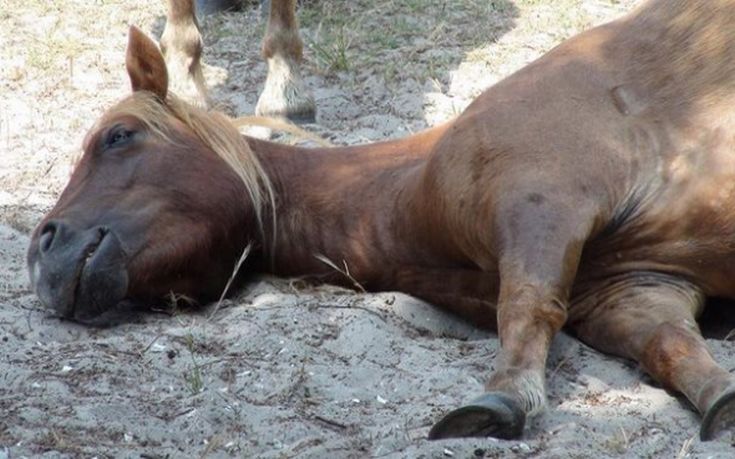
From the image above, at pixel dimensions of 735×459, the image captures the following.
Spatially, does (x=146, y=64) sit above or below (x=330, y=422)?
above

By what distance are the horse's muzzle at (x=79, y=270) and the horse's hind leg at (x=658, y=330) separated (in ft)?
4.91

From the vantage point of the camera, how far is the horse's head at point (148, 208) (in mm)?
4906

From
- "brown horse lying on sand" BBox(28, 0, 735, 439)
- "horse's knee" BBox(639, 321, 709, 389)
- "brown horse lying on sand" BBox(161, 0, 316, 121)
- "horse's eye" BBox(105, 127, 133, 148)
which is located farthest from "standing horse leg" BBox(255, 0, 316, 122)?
"horse's knee" BBox(639, 321, 709, 389)

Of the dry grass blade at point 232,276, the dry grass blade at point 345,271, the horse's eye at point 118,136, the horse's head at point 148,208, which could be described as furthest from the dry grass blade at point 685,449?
the horse's eye at point 118,136

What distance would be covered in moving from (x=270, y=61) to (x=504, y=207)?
10.8ft

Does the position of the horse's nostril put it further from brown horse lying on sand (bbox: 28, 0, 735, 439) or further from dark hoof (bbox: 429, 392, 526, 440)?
dark hoof (bbox: 429, 392, 526, 440)

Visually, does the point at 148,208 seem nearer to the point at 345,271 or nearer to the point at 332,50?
the point at 345,271

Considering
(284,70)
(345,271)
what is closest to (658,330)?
(345,271)

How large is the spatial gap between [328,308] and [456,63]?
9.60 ft

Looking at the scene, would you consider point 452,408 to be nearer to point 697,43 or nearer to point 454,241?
point 454,241

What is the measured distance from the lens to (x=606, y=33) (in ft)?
16.1

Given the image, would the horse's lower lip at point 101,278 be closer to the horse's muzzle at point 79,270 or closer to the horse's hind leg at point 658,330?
the horse's muzzle at point 79,270

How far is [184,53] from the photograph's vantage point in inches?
292

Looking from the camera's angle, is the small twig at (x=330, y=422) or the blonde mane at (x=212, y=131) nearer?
the small twig at (x=330, y=422)
